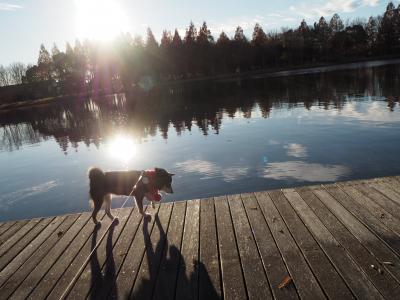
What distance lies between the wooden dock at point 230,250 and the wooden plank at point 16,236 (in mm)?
35

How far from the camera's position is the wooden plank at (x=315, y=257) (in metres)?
3.99

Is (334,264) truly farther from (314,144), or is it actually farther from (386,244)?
(314,144)

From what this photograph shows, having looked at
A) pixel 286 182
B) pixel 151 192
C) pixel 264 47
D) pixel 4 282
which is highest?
pixel 264 47

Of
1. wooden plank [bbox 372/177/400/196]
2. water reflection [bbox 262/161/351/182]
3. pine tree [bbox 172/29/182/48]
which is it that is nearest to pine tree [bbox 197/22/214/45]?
pine tree [bbox 172/29/182/48]

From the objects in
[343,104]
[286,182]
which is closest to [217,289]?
[286,182]

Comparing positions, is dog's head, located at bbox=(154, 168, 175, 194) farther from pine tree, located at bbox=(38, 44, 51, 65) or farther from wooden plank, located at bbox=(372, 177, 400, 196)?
pine tree, located at bbox=(38, 44, 51, 65)

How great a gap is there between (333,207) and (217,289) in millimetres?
3242

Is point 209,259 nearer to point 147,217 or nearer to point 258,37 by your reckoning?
point 147,217

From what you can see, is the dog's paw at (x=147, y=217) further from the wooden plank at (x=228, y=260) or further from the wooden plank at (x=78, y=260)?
the wooden plank at (x=228, y=260)

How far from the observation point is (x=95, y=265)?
5.21 meters

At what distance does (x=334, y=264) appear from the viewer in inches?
177

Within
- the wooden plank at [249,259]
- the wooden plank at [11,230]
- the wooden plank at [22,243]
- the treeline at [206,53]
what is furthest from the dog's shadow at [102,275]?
the treeline at [206,53]

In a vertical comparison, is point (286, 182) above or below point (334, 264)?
below

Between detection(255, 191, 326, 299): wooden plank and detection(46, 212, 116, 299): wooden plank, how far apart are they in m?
2.98
